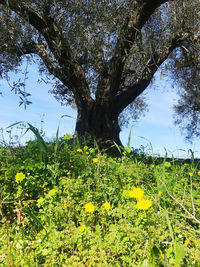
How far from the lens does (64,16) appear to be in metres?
6.99

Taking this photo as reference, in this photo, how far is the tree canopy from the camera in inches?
269

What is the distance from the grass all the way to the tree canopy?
2973mm

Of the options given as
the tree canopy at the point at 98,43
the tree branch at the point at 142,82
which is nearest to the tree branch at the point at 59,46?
the tree canopy at the point at 98,43

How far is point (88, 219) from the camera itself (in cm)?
304

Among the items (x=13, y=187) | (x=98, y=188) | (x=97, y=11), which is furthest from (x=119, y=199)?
(x=97, y=11)

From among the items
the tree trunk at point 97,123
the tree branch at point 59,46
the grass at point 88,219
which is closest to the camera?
the grass at point 88,219

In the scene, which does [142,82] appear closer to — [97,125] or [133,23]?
[97,125]

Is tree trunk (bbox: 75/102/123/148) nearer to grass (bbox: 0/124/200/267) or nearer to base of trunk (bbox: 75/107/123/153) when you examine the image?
base of trunk (bbox: 75/107/123/153)

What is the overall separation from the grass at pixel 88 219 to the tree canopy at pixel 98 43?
297 cm

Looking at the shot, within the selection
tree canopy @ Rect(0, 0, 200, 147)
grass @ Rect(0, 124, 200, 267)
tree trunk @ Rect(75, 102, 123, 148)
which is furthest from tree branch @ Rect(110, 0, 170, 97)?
grass @ Rect(0, 124, 200, 267)

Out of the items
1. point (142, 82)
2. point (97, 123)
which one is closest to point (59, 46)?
point (97, 123)

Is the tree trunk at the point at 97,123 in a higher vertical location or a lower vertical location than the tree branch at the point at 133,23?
lower

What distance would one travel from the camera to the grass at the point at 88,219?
7.96 ft

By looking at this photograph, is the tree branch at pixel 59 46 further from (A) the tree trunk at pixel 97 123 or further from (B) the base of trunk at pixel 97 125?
(B) the base of trunk at pixel 97 125
